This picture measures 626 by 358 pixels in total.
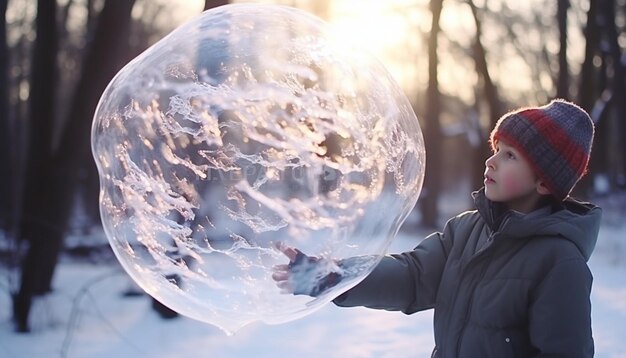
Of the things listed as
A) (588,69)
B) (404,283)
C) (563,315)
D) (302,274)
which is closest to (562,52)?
(588,69)

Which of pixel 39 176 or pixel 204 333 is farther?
pixel 39 176

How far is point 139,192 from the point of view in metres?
2.12

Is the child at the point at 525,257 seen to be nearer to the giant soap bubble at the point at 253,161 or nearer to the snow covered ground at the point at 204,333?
the giant soap bubble at the point at 253,161

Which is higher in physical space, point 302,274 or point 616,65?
point 302,274

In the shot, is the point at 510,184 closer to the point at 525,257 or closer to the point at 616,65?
the point at 525,257

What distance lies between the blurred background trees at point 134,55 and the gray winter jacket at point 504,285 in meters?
0.74

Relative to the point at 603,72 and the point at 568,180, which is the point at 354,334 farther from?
the point at 603,72

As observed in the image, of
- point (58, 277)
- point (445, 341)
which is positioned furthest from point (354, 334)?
point (58, 277)

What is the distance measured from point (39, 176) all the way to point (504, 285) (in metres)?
5.26

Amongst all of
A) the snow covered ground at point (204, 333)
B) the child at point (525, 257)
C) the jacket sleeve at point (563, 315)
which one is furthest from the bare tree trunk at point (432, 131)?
the jacket sleeve at point (563, 315)

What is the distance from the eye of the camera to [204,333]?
20.1 feet

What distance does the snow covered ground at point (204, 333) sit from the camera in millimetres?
5457

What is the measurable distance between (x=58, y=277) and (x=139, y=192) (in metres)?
7.38

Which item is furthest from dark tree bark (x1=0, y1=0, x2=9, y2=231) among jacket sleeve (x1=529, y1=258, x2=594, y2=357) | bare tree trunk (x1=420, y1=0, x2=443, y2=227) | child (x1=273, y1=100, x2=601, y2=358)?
bare tree trunk (x1=420, y1=0, x2=443, y2=227)
